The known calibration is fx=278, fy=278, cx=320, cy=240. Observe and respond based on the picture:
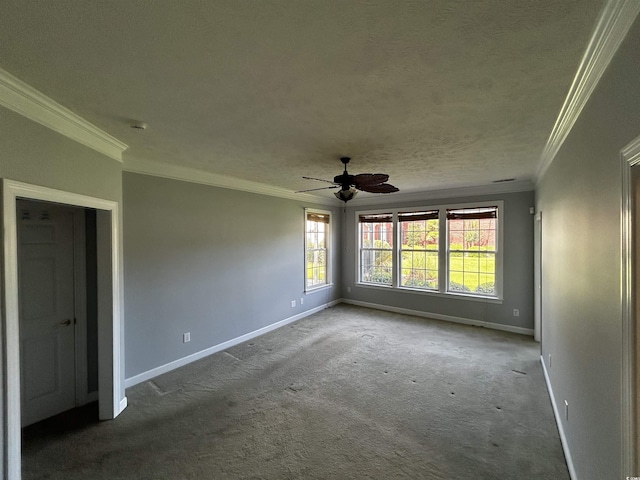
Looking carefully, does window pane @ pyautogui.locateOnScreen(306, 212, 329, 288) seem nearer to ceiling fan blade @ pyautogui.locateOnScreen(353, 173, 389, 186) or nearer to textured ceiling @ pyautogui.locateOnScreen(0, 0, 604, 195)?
ceiling fan blade @ pyautogui.locateOnScreen(353, 173, 389, 186)

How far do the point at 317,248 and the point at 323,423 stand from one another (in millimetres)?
4117

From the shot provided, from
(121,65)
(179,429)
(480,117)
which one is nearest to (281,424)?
(179,429)

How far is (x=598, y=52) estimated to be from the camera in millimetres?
1296

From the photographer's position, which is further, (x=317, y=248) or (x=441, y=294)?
(x=317, y=248)

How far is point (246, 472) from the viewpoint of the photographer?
79.9 inches

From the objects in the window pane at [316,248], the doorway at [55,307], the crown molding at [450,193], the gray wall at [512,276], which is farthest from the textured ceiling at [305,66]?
the window pane at [316,248]

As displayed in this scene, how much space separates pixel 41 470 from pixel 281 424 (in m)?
1.78

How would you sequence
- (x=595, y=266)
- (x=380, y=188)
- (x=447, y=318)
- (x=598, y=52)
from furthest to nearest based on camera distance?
(x=447, y=318)
(x=380, y=188)
(x=595, y=266)
(x=598, y=52)

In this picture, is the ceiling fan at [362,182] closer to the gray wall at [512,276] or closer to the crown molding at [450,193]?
the crown molding at [450,193]

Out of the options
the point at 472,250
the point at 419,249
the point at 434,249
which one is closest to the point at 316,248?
the point at 419,249

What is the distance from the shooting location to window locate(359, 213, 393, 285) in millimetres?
6430

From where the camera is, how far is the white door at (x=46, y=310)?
2555 millimetres

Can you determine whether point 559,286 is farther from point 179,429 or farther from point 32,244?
point 32,244

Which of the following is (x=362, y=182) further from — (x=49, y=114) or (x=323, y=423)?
(x=49, y=114)
